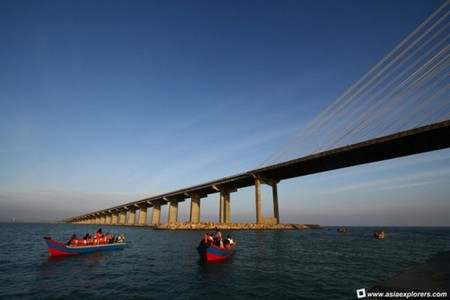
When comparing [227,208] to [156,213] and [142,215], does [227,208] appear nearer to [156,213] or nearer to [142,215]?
[156,213]

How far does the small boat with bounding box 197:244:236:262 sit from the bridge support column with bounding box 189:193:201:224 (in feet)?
222

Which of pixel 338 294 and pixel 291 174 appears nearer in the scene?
pixel 338 294

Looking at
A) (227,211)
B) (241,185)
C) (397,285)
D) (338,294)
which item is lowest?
(338,294)

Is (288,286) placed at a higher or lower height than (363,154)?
lower

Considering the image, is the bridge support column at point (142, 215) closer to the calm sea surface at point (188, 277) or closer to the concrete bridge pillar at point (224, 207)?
the concrete bridge pillar at point (224, 207)

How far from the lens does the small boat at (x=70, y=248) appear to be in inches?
864

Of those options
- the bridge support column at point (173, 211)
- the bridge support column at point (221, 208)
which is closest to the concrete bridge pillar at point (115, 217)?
the bridge support column at point (173, 211)

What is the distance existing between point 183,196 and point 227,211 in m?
20.6

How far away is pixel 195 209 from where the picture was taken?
89.6 metres

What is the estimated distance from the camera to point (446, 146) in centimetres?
5000

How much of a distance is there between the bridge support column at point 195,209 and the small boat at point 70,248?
200ft

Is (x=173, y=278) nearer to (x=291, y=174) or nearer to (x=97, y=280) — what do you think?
(x=97, y=280)

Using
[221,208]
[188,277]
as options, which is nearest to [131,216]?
[221,208]

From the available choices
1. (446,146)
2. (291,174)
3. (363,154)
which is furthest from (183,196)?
(446,146)
